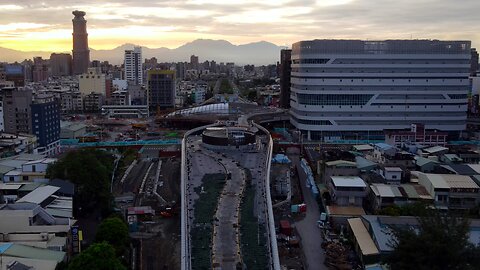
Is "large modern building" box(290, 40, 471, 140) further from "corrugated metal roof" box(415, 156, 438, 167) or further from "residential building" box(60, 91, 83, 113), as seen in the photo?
"residential building" box(60, 91, 83, 113)

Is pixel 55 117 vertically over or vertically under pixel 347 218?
over

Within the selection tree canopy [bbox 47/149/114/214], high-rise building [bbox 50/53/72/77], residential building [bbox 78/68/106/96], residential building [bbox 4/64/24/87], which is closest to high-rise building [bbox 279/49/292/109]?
residential building [bbox 78/68/106/96]

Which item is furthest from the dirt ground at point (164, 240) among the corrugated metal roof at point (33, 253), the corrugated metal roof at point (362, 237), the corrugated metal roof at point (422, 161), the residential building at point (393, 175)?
the corrugated metal roof at point (422, 161)

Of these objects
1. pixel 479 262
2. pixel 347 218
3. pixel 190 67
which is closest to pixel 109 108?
pixel 347 218

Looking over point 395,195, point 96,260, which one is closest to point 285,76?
point 395,195

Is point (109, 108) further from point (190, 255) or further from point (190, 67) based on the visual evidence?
point (190, 67)

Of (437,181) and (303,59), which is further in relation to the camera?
(303,59)
